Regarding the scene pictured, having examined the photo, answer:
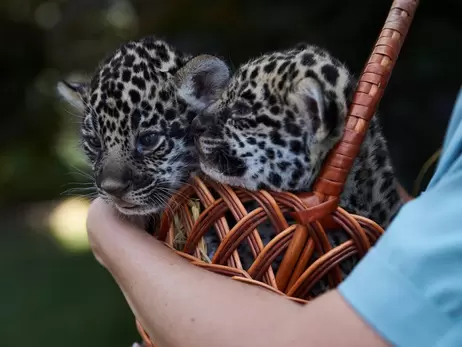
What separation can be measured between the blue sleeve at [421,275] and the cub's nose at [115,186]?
717 mm

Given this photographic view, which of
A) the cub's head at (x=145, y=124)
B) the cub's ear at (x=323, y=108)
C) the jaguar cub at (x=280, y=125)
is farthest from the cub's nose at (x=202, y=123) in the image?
the cub's ear at (x=323, y=108)

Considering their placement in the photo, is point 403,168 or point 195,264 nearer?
point 195,264

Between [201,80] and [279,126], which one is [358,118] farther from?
[201,80]

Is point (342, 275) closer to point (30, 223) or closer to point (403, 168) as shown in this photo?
point (403, 168)

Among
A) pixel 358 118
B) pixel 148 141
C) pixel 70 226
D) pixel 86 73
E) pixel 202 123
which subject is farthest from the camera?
pixel 70 226

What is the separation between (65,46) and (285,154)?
6.56 m

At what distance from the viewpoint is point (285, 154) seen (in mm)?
1335

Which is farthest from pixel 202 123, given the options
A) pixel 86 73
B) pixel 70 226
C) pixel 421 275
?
pixel 70 226

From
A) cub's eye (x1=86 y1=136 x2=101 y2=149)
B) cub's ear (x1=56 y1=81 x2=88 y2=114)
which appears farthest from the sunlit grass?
cub's eye (x1=86 y1=136 x2=101 y2=149)

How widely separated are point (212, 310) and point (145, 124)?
577 mm

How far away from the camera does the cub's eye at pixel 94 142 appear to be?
162 centimetres

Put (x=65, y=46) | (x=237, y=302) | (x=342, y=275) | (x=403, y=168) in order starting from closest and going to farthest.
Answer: (x=237, y=302), (x=342, y=275), (x=403, y=168), (x=65, y=46)

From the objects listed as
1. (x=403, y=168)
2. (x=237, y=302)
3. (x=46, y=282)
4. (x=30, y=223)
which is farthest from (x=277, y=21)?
(x=30, y=223)

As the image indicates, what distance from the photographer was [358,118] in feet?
4.01
